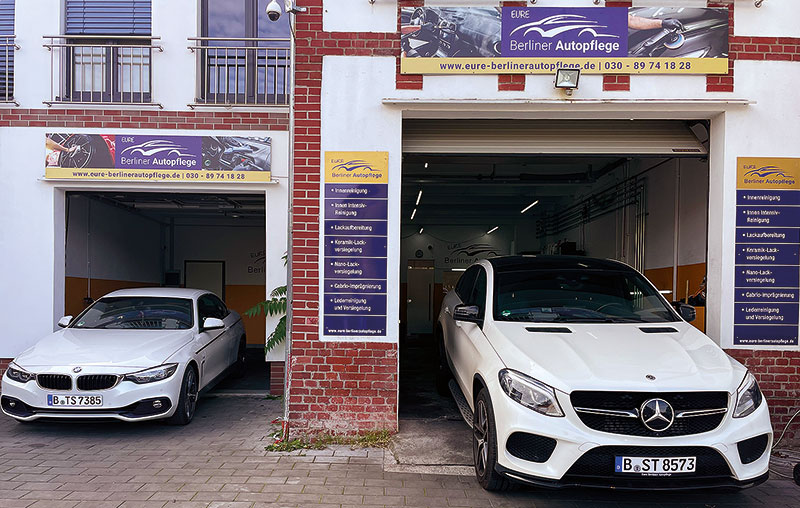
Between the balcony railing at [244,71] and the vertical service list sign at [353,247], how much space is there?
9.18ft

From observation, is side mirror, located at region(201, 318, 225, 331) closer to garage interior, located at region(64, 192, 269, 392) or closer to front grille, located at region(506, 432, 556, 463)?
garage interior, located at region(64, 192, 269, 392)

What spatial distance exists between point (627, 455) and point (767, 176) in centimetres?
380

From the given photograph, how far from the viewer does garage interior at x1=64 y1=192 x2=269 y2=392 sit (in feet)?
30.6

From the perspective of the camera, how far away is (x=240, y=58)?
8.15 m

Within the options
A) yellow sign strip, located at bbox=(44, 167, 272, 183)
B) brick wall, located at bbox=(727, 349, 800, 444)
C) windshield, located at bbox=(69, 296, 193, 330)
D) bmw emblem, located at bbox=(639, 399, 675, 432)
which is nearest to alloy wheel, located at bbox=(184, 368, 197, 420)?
windshield, located at bbox=(69, 296, 193, 330)

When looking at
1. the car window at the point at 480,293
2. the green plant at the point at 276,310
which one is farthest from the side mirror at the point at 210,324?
the car window at the point at 480,293

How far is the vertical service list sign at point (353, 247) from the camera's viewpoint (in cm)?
572

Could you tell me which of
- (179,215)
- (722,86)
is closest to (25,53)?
(179,215)

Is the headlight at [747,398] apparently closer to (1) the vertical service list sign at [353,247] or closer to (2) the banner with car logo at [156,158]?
(1) the vertical service list sign at [353,247]

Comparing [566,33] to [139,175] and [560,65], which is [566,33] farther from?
[139,175]

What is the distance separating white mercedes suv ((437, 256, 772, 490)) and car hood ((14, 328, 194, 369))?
3.55m

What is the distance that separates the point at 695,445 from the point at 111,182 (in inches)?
288

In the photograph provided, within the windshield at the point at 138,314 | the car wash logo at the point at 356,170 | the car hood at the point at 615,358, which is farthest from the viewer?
the windshield at the point at 138,314

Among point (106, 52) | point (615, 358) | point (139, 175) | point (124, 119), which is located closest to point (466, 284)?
point (615, 358)
